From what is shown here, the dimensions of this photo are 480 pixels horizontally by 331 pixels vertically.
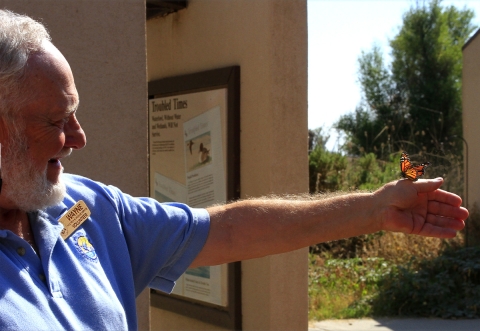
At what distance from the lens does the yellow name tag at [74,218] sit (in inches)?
80.6

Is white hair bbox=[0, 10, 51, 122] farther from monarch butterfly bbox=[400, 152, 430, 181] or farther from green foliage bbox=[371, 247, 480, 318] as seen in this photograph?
green foliage bbox=[371, 247, 480, 318]

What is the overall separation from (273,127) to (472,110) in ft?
23.8

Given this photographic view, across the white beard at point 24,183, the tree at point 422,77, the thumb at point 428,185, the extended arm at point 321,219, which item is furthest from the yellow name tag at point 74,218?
the tree at point 422,77

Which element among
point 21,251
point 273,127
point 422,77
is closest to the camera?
point 21,251

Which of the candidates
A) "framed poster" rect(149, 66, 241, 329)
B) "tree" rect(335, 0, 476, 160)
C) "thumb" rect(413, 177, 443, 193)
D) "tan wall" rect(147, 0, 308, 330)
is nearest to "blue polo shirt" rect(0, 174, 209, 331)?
"thumb" rect(413, 177, 443, 193)

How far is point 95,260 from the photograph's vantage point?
6.66 ft

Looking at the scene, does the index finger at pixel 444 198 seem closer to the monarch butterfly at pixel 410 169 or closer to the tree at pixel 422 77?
the monarch butterfly at pixel 410 169

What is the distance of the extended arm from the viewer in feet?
7.80

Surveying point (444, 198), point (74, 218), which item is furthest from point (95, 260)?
point (444, 198)

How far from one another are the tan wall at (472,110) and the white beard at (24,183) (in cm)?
906

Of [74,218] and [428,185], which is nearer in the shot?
[74,218]

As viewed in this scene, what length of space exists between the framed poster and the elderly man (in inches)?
78.9

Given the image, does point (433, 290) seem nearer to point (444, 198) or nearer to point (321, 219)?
point (444, 198)

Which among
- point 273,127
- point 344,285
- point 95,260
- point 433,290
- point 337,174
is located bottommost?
point 344,285
